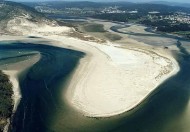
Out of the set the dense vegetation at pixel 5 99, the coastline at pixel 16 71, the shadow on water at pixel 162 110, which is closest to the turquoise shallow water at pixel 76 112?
the shadow on water at pixel 162 110

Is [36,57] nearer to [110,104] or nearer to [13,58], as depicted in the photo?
[13,58]

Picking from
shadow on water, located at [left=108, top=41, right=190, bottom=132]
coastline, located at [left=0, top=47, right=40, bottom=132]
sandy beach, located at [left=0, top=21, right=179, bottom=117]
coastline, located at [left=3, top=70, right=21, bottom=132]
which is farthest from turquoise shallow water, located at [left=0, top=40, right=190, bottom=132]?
sandy beach, located at [left=0, top=21, right=179, bottom=117]

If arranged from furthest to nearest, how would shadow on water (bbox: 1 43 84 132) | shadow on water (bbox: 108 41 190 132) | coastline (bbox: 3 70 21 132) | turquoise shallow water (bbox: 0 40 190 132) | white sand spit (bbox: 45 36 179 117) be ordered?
white sand spit (bbox: 45 36 179 117) < coastline (bbox: 3 70 21 132) < shadow on water (bbox: 1 43 84 132) < shadow on water (bbox: 108 41 190 132) < turquoise shallow water (bbox: 0 40 190 132)

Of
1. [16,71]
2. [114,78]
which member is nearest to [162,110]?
[114,78]

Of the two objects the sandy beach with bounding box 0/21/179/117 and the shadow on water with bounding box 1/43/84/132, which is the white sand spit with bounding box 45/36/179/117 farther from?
the shadow on water with bounding box 1/43/84/132

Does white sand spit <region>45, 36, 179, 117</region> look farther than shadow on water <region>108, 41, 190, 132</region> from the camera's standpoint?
Yes

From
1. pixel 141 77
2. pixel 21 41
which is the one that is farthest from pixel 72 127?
pixel 21 41

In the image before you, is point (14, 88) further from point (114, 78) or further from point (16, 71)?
point (114, 78)

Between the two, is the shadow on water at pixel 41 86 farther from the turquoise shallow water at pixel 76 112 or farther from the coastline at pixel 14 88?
the coastline at pixel 14 88
